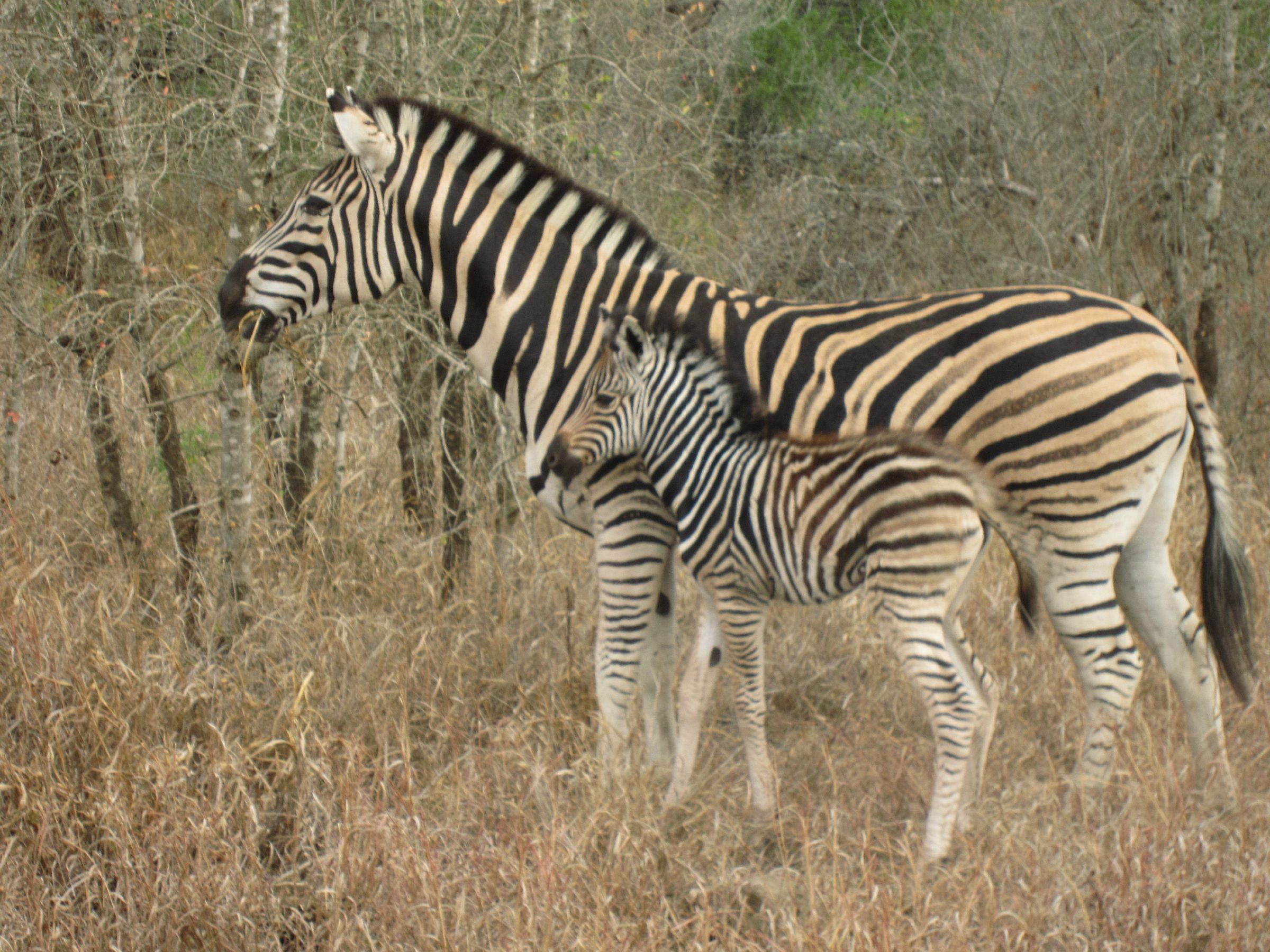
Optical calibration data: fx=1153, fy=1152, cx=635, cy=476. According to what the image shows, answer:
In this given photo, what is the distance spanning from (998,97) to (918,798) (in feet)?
18.4

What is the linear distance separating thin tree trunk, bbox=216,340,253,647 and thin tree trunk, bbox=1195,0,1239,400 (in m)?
5.73

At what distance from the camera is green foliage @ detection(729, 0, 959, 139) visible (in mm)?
12359

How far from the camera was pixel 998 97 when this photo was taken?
8023mm

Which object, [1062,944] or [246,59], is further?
[246,59]

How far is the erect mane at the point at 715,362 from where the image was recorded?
4.09 metres

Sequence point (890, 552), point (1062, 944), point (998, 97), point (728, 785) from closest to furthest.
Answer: point (1062, 944) → point (890, 552) → point (728, 785) → point (998, 97)

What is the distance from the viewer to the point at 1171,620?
4.44 metres

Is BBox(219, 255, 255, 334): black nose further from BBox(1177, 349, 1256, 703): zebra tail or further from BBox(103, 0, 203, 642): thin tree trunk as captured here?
BBox(1177, 349, 1256, 703): zebra tail

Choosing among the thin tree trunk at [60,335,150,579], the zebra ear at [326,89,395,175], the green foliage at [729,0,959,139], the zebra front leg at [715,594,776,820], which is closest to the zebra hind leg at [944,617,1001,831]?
the zebra front leg at [715,594,776,820]

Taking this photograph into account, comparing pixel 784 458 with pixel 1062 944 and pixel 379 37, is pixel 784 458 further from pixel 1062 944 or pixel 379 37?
pixel 379 37

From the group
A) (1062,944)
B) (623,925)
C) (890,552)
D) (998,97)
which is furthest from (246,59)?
(998,97)

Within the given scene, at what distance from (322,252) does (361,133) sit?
493mm

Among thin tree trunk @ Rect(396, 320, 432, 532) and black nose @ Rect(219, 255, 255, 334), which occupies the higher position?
black nose @ Rect(219, 255, 255, 334)

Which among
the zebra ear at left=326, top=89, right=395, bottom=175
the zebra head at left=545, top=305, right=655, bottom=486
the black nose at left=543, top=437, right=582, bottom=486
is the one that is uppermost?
the zebra ear at left=326, top=89, right=395, bottom=175
